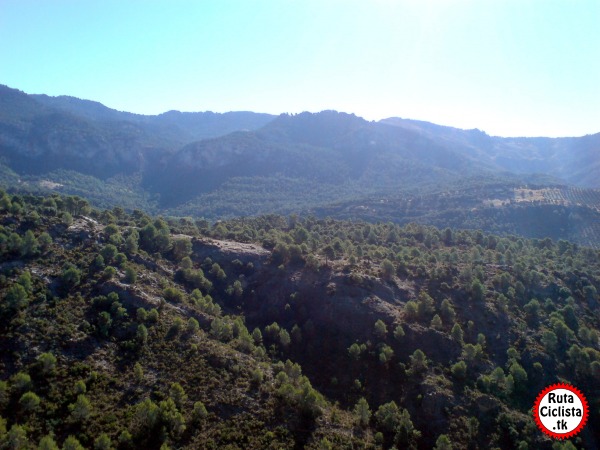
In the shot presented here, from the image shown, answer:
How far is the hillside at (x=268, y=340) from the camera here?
155ft

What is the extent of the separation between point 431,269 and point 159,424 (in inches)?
2678

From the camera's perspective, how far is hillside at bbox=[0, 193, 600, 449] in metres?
47.3

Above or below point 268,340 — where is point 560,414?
above

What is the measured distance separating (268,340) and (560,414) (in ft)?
149

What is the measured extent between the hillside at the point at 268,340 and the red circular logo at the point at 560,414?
7.92 ft

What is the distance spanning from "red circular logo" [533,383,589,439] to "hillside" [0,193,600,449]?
2.41 metres

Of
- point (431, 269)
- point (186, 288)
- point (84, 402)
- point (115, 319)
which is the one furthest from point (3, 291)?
point (431, 269)

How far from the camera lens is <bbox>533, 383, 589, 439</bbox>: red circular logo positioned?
164 ft

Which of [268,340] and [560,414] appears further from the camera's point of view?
[268,340]

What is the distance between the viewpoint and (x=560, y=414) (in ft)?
167

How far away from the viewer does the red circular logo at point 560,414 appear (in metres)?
50.1

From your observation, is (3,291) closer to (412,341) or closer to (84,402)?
(84,402)

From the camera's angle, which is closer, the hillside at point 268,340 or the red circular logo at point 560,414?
the hillside at point 268,340

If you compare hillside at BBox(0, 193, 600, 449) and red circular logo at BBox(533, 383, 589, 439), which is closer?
hillside at BBox(0, 193, 600, 449)
